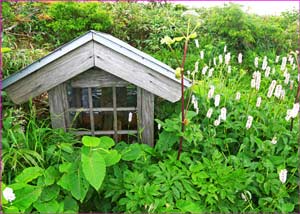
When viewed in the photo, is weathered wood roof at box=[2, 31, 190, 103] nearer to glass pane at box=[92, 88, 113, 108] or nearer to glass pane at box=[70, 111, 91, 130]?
glass pane at box=[92, 88, 113, 108]

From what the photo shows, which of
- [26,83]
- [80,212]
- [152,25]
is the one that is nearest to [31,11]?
[152,25]

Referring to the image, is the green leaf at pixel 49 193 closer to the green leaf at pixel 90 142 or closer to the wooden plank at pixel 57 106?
the green leaf at pixel 90 142

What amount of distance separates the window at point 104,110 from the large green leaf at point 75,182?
0.51 m

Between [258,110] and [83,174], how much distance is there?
1.39 metres

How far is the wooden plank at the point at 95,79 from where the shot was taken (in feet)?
7.84

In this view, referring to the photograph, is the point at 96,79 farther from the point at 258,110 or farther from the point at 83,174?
the point at 258,110

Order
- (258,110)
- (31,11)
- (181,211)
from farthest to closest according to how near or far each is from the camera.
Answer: (31,11)
(258,110)
(181,211)

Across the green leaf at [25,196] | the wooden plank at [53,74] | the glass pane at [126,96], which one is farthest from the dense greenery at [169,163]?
the glass pane at [126,96]

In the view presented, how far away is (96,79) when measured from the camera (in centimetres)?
240

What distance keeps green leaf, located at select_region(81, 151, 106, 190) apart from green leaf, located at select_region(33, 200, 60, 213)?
26cm

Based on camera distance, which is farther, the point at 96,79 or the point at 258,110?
the point at 258,110

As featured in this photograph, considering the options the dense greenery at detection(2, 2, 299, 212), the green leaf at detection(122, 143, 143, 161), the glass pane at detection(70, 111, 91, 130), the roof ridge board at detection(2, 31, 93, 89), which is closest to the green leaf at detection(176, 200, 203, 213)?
the dense greenery at detection(2, 2, 299, 212)

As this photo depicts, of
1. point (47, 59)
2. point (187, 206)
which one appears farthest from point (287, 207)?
point (47, 59)

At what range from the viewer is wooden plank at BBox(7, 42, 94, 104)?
2.24 meters
